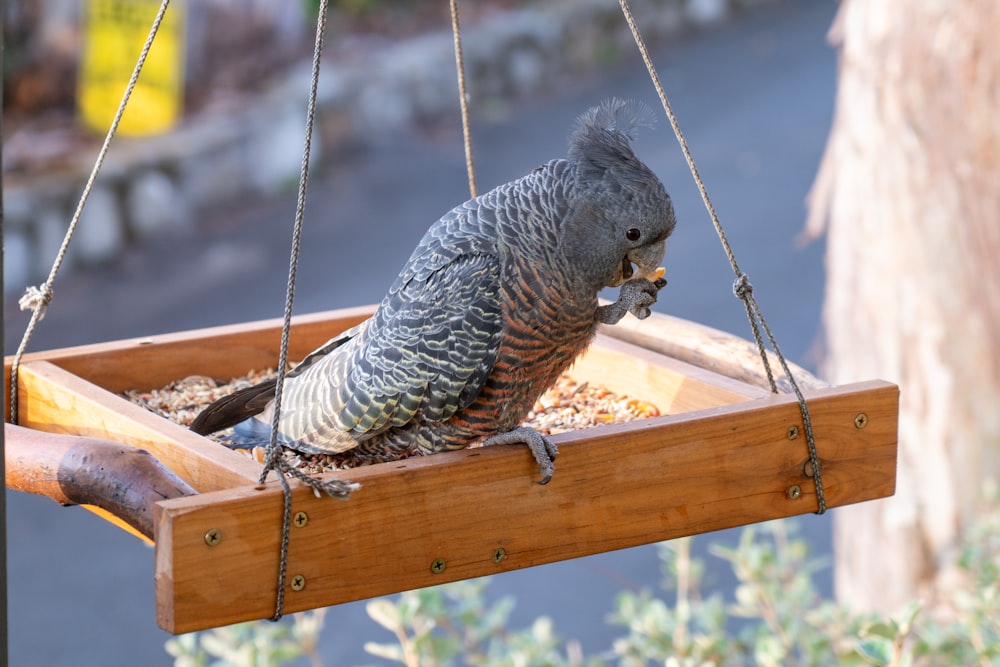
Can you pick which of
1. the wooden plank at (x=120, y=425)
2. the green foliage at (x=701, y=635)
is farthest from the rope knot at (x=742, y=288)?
the wooden plank at (x=120, y=425)

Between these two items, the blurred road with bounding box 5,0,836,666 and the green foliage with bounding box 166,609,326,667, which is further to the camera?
the blurred road with bounding box 5,0,836,666

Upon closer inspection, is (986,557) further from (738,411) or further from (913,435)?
(738,411)

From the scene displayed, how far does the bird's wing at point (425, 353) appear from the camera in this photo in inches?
84.4

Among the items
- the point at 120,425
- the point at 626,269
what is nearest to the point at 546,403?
the point at 626,269

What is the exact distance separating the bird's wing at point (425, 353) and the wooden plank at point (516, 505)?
0.16 m

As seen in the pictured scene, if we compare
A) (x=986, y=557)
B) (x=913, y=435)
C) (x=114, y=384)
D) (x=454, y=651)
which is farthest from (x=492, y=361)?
(x=913, y=435)

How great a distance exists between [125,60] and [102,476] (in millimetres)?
6950

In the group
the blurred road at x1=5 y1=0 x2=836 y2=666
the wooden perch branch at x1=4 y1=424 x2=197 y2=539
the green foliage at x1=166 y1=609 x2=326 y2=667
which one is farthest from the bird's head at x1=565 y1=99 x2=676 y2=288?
the green foliage at x1=166 y1=609 x2=326 y2=667

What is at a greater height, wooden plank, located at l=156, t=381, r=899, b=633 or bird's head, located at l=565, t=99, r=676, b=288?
bird's head, located at l=565, t=99, r=676, b=288

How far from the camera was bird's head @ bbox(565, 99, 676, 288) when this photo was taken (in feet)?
7.06

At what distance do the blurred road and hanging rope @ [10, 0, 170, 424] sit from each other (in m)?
1.76

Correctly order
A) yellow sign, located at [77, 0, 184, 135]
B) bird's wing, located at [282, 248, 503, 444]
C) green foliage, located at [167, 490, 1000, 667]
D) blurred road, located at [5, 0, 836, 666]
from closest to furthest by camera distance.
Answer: bird's wing, located at [282, 248, 503, 444], green foliage, located at [167, 490, 1000, 667], blurred road, located at [5, 0, 836, 666], yellow sign, located at [77, 0, 184, 135]

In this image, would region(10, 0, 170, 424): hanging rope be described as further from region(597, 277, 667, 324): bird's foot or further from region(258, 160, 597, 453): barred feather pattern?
region(597, 277, 667, 324): bird's foot

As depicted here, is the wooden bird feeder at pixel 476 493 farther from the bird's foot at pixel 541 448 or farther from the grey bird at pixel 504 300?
the grey bird at pixel 504 300
